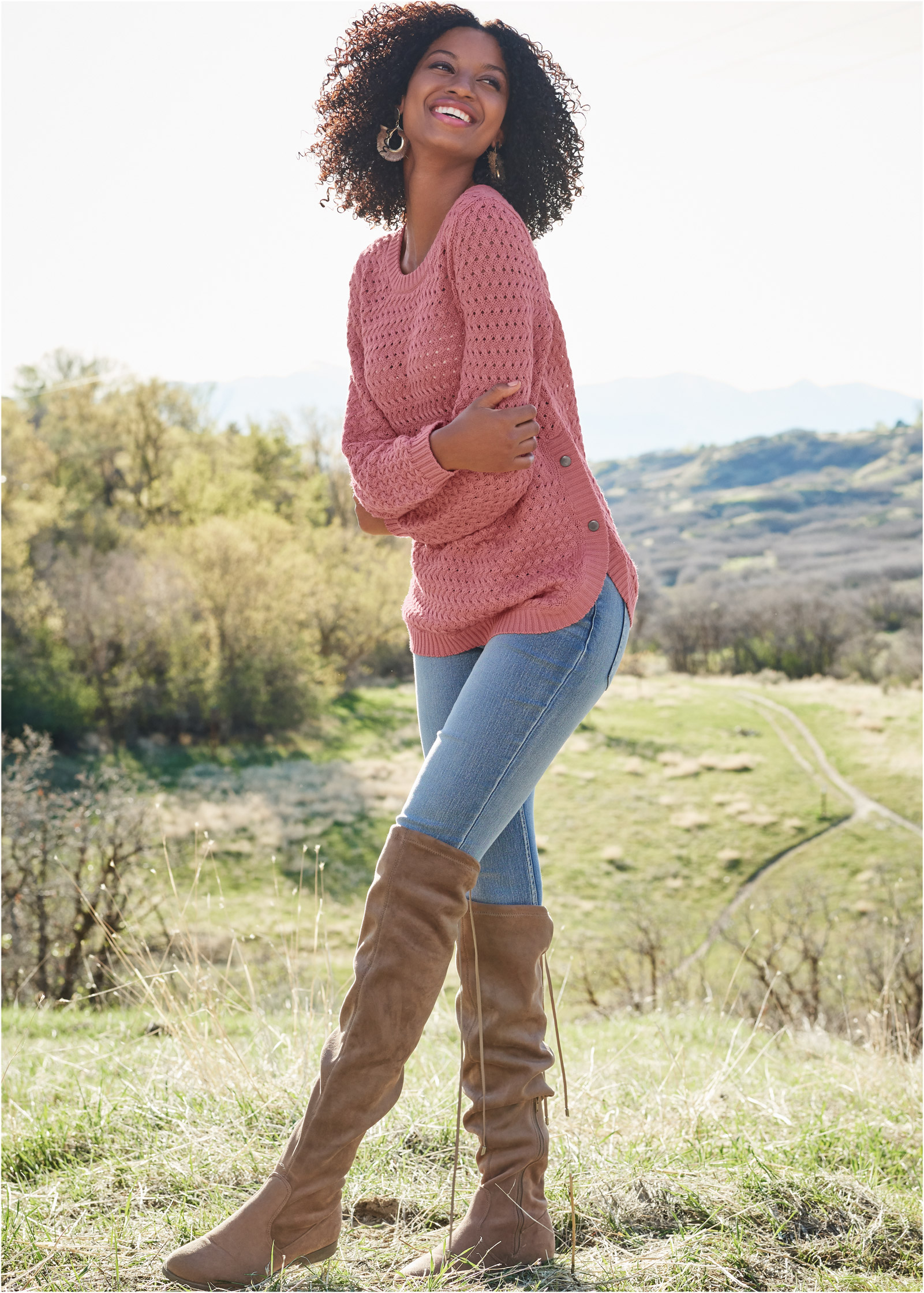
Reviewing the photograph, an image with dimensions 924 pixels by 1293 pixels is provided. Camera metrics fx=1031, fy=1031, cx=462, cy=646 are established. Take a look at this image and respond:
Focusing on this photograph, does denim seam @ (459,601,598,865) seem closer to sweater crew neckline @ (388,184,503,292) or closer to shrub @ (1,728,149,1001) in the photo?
sweater crew neckline @ (388,184,503,292)

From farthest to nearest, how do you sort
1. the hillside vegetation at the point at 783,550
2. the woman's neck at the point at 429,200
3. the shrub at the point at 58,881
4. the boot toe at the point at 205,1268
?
the hillside vegetation at the point at 783,550
the shrub at the point at 58,881
the woman's neck at the point at 429,200
the boot toe at the point at 205,1268

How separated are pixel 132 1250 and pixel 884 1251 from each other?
1.30 meters

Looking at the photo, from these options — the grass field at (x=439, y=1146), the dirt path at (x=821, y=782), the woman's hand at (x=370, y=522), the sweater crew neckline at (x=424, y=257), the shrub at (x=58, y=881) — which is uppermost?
the sweater crew neckline at (x=424, y=257)

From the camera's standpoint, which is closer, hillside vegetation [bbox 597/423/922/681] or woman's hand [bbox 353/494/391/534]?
woman's hand [bbox 353/494/391/534]

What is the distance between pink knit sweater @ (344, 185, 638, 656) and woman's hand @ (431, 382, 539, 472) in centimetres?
3

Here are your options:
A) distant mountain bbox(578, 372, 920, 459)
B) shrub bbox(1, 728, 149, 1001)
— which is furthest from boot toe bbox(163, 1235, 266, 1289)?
distant mountain bbox(578, 372, 920, 459)

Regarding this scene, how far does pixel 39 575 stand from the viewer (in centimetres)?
2112

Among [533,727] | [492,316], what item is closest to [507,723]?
[533,727]

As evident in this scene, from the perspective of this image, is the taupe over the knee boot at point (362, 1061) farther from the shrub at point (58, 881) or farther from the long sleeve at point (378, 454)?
the shrub at point (58, 881)

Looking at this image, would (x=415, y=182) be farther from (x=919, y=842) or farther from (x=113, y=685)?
(x=919, y=842)

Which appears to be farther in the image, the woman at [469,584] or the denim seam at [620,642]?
the denim seam at [620,642]

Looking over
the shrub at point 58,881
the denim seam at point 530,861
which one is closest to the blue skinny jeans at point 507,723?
the denim seam at point 530,861

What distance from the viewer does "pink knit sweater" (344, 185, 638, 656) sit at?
4.97 feet

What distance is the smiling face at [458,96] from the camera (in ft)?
5.37
